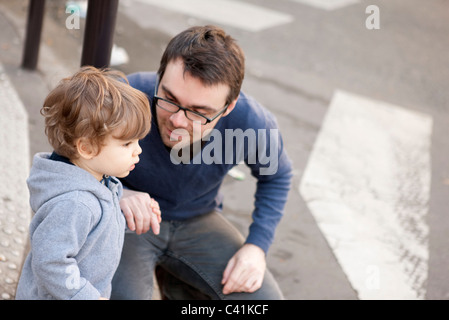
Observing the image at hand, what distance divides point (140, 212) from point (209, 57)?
0.66 meters

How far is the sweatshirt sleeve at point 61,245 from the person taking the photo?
1711mm

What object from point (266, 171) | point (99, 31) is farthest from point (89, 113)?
point (266, 171)

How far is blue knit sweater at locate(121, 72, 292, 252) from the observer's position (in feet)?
8.18

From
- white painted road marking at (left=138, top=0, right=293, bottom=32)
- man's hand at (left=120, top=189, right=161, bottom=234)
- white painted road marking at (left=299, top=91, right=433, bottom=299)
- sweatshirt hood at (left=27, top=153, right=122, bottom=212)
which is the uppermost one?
sweatshirt hood at (left=27, top=153, right=122, bottom=212)

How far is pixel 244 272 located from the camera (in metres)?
2.53

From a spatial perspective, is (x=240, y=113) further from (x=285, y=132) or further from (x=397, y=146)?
(x=397, y=146)

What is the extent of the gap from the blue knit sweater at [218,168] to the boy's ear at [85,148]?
2.12 ft

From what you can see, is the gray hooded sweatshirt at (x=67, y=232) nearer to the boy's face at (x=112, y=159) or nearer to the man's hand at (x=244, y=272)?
the boy's face at (x=112, y=159)

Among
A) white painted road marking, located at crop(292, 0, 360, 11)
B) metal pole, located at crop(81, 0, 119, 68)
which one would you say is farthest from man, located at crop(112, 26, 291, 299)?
white painted road marking, located at crop(292, 0, 360, 11)

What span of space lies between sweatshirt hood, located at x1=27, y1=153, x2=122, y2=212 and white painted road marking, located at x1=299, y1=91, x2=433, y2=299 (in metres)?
1.91

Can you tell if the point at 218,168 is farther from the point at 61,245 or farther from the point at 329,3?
the point at 329,3

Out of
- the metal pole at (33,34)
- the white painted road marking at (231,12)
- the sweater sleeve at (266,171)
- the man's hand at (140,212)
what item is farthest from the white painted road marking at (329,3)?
the man's hand at (140,212)

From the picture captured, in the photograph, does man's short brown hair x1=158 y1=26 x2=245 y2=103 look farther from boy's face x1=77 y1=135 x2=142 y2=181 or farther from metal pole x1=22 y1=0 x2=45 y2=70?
metal pole x1=22 y1=0 x2=45 y2=70
